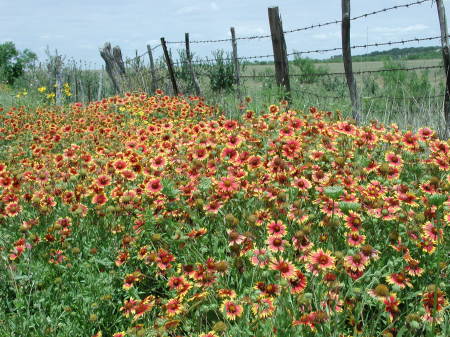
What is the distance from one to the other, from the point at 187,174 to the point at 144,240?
514 mm

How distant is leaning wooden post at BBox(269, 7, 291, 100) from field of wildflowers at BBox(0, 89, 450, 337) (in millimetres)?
3157

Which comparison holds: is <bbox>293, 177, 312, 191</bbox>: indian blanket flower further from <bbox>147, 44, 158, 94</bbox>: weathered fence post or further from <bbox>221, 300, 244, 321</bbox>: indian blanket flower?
<bbox>147, 44, 158, 94</bbox>: weathered fence post

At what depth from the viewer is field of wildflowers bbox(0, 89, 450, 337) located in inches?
75.9

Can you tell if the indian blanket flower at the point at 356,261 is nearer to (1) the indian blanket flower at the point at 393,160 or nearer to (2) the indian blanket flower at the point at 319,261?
(2) the indian blanket flower at the point at 319,261

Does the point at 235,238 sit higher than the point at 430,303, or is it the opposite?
the point at 235,238

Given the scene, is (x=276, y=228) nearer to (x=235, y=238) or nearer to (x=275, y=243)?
(x=275, y=243)

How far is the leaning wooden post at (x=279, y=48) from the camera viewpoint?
686cm

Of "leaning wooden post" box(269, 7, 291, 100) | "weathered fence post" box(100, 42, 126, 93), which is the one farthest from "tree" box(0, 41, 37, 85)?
"leaning wooden post" box(269, 7, 291, 100)

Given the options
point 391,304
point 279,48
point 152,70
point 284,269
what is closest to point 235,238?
point 284,269

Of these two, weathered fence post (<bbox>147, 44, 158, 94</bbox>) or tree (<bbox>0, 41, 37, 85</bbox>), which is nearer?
weathered fence post (<bbox>147, 44, 158, 94</bbox>)

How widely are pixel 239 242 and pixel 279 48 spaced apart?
5.25 meters

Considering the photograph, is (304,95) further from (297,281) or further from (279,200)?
(297,281)

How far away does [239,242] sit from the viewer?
2207 mm

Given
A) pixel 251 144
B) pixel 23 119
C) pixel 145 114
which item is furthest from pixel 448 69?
pixel 23 119
